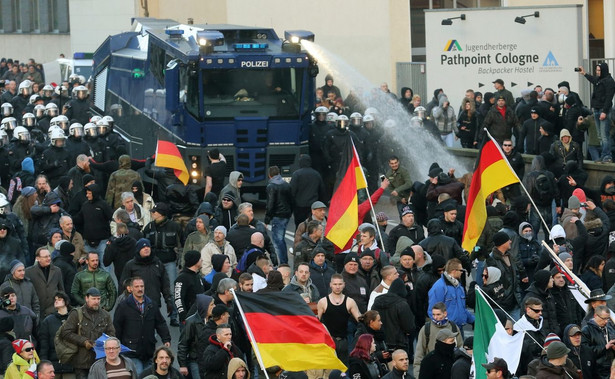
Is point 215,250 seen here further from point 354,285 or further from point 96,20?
point 96,20

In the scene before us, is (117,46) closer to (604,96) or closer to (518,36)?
(518,36)

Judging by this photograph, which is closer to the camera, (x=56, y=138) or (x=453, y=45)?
(x=56, y=138)

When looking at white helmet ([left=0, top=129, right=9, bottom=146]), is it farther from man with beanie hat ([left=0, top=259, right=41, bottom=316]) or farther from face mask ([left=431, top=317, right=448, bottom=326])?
face mask ([left=431, top=317, right=448, bottom=326])

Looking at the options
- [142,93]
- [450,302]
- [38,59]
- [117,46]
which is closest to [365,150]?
[142,93]

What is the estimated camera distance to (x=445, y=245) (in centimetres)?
1994

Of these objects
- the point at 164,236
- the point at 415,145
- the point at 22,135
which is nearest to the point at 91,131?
the point at 22,135

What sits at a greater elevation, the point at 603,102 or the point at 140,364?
the point at 603,102

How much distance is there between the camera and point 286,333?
51.7 ft

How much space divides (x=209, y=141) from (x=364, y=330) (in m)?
12.0

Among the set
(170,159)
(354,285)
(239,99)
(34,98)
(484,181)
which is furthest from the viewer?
(34,98)

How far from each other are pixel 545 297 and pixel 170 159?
8377mm

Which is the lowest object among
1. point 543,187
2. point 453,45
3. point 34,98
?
point 543,187

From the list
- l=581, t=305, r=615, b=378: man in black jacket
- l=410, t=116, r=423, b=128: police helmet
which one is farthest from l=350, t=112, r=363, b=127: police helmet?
l=581, t=305, r=615, b=378: man in black jacket

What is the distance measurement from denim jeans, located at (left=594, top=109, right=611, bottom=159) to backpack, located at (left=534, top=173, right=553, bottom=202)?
4.00 meters
